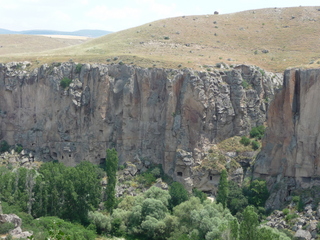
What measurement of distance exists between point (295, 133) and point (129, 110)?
20.3 metres

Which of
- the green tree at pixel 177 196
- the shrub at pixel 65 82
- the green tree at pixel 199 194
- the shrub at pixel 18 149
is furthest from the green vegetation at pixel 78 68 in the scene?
the green tree at pixel 199 194

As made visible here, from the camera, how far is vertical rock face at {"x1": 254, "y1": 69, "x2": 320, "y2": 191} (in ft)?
152

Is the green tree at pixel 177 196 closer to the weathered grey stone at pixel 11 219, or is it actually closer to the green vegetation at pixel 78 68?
the weathered grey stone at pixel 11 219

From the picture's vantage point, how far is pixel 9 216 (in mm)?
41531

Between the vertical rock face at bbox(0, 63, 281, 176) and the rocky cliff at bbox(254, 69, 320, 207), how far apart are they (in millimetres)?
7522

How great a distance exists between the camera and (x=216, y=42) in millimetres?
75125

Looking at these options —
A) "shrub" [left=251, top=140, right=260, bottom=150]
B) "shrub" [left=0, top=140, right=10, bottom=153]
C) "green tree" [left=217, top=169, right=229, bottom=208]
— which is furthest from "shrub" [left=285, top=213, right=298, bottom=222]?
"shrub" [left=0, top=140, right=10, bottom=153]

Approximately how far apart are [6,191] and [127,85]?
19332 mm

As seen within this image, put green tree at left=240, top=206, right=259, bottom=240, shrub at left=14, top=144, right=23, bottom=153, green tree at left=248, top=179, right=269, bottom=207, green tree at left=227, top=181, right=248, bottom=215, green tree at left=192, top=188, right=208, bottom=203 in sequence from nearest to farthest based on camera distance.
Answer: green tree at left=240, top=206, right=259, bottom=240 < green tree at left=227, top=181, right=248, bottom=215 < green tree at left=248, top=179, right=269, bottom=207 < green tree at left=192, top=188, right=208, bottom=203 < shrub at left=14, top=144, right=23, bottom=153

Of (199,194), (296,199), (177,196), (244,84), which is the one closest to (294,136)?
(296,199)

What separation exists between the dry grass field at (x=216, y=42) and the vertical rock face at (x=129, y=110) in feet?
11.0

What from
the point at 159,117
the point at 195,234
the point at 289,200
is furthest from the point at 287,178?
the point at 159,117

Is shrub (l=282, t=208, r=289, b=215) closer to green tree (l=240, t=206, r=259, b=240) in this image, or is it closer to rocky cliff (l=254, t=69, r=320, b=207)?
rocky cliff (l=254, t=69, r=320, b=207)

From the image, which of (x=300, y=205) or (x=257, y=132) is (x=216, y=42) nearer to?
(x=257, y=132)
